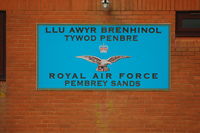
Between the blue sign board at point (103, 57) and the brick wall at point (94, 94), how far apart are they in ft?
0.37

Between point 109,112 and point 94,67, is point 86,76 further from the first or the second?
point 109,112

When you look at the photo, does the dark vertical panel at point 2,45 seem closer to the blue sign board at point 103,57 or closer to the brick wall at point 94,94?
the brick wall at point 94,94

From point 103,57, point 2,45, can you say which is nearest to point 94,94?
point 103,57

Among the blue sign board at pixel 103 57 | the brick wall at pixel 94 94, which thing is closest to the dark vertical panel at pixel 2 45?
the brick wall at pixel 94 94

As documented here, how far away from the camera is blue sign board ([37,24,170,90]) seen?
4418 millimetres

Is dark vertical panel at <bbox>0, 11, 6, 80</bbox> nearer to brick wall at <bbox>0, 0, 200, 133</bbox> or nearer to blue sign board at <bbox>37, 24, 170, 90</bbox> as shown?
brick wall at <bbox>0, 0, 200, 133</bbox>

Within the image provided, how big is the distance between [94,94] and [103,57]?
2.25 feet

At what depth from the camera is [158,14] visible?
4.39 meters

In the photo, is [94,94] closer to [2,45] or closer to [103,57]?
[103,57]

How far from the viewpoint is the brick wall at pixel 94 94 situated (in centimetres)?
440

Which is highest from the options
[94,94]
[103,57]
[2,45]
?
[2,45]

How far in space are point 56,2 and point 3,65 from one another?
1513mm

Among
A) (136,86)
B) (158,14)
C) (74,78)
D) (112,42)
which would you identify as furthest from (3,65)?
(158,14)

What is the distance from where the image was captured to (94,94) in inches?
176
